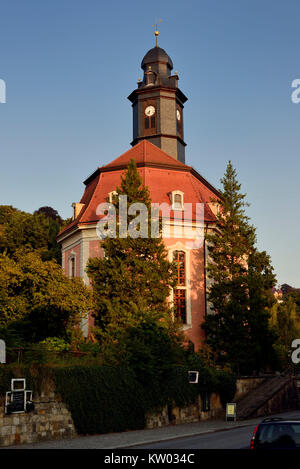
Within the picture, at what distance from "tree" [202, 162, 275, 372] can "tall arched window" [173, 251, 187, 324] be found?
70.6 inches

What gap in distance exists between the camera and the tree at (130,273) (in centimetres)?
3172

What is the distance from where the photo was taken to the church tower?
151 ft

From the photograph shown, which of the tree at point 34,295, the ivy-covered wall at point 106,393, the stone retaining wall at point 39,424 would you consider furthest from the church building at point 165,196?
the stone retaining wall at point 39,424

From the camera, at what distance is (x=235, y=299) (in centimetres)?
3709

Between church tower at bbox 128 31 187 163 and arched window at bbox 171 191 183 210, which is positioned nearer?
arched window at bbox 171 191 183 210

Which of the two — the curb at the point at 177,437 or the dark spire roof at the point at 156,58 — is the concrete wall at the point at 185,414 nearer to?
the curb at the point at 177,437

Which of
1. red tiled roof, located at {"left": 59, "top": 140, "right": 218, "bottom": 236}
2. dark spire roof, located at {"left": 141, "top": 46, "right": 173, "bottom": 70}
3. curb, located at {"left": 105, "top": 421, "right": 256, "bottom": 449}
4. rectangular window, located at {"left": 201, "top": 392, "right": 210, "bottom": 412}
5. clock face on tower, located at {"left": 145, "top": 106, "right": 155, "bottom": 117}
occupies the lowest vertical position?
curb, located at {"left": 105, "top": 421, "right": 256, "bottom": 449}

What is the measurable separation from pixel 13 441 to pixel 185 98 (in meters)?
37.1

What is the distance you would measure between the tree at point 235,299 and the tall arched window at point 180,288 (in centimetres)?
179

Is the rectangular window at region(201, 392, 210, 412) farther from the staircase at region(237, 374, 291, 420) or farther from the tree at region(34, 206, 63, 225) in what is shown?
the tree at region(34, 206, 63, 225)

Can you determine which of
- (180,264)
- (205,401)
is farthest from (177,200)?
(205,401)

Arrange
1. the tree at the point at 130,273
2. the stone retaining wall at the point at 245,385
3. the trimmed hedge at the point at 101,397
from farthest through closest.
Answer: the stone retaining wall at the point at 245,385
the tree at the point at 130,273
the trimmed hedge at the point at 101,397

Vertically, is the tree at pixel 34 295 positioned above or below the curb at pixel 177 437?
above

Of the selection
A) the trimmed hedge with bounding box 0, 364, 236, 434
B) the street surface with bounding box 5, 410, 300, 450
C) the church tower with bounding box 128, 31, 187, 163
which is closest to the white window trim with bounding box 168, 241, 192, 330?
the trimmed hedge with bounding box 0, 364, 236, 434
